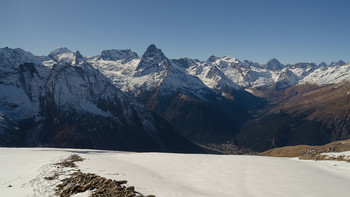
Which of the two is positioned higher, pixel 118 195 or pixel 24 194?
pixel 118 195

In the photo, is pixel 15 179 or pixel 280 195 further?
pixel 15 179

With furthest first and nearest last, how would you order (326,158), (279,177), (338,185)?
(326,158)
(279,177)
(338,185)

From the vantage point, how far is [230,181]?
26.9m

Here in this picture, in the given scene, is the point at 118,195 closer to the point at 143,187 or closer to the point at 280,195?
the point at 143,187

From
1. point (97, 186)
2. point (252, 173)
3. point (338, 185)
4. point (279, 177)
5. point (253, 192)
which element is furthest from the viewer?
point (252, 173)

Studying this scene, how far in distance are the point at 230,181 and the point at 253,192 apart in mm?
4892

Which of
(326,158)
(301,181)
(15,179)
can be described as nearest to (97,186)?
(15,179)

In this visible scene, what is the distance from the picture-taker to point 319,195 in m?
22.3

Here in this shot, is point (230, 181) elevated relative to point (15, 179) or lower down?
elevated

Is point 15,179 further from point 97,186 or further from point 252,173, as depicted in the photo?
point 252,173

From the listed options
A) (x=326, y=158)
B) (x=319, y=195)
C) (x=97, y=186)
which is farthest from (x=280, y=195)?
(x=326, y=158)

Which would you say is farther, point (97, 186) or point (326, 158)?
point (326, 158)

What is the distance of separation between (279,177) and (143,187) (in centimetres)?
1821

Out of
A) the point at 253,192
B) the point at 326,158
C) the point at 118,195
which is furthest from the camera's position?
the point at 326,158
